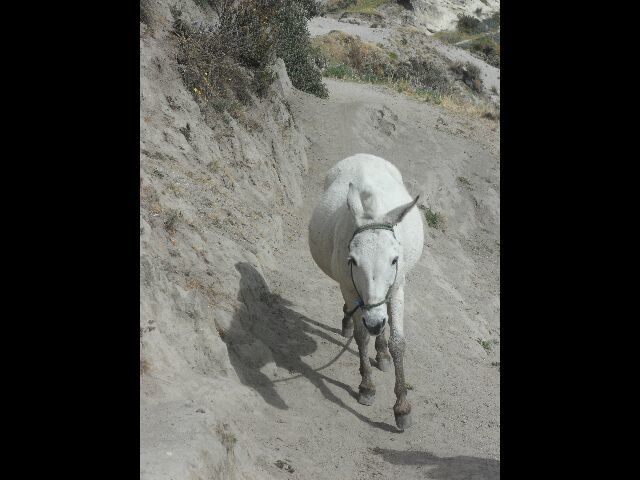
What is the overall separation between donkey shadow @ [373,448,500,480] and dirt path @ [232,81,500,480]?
0.02 meters

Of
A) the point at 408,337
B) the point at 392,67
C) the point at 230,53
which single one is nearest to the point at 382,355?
the point at 408,337

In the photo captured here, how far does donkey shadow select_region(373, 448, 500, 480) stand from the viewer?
259 inches

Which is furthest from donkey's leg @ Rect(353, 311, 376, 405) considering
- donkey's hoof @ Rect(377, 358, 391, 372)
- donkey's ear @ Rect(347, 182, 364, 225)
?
donkey's ear @ Rect(347, 182, 364, 225)

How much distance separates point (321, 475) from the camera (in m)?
6.59

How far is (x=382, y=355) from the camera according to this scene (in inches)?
365

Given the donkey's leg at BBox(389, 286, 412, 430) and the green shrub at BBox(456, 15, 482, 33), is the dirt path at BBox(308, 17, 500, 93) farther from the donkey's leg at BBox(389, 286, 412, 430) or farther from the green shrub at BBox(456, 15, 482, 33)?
the donkey's leg at BBox(389, 286, 412, 430)

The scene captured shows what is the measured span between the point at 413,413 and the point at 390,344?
113 cm

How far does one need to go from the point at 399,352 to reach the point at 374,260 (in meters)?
1.65

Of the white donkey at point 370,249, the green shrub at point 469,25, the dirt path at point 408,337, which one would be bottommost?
the green shrub at point 469,25

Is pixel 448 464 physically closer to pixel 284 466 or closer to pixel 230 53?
pixel 284 466

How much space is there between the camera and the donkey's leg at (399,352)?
7691 mm

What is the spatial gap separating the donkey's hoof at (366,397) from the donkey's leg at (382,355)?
37.7 inches

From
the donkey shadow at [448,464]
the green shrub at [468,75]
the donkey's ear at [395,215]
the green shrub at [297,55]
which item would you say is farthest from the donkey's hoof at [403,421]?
the green shrub at [468,75]

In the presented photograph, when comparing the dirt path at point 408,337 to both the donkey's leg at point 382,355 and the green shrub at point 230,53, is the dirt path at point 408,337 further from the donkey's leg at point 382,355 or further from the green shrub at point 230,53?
the green shrub at point 230,53
